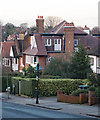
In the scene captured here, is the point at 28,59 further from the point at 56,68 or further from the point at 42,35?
the point at 56,68

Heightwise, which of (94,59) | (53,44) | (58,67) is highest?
(53,44)

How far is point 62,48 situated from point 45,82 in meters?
16.6

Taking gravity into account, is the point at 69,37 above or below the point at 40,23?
below

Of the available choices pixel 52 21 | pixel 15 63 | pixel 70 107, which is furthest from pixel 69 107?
pixel 52 21

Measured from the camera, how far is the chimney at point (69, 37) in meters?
51.8

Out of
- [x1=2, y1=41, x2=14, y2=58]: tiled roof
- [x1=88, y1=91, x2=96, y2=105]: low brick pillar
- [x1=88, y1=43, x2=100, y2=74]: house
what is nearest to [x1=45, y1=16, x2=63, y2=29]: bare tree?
[x1=2, y1=41, x2=14, y2=58]: tiled roof

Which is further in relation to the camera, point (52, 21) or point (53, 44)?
point (52, 21)

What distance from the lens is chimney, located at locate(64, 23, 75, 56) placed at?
170 feet

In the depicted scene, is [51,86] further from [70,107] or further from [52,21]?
[52,21]

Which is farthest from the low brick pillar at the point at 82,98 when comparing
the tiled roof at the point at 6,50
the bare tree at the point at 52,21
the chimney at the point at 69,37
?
the bare tree at the point at 52,21

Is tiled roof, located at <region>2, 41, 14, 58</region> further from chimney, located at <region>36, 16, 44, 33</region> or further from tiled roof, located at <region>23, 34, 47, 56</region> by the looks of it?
tiled roof, located at <region>23, 34, 47, 56</region>

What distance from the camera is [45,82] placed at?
1458 inches

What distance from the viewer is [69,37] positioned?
172 ft

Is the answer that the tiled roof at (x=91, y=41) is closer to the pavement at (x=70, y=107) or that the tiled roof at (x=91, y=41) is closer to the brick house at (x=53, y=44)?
the brick house at (x=53, y=44)
